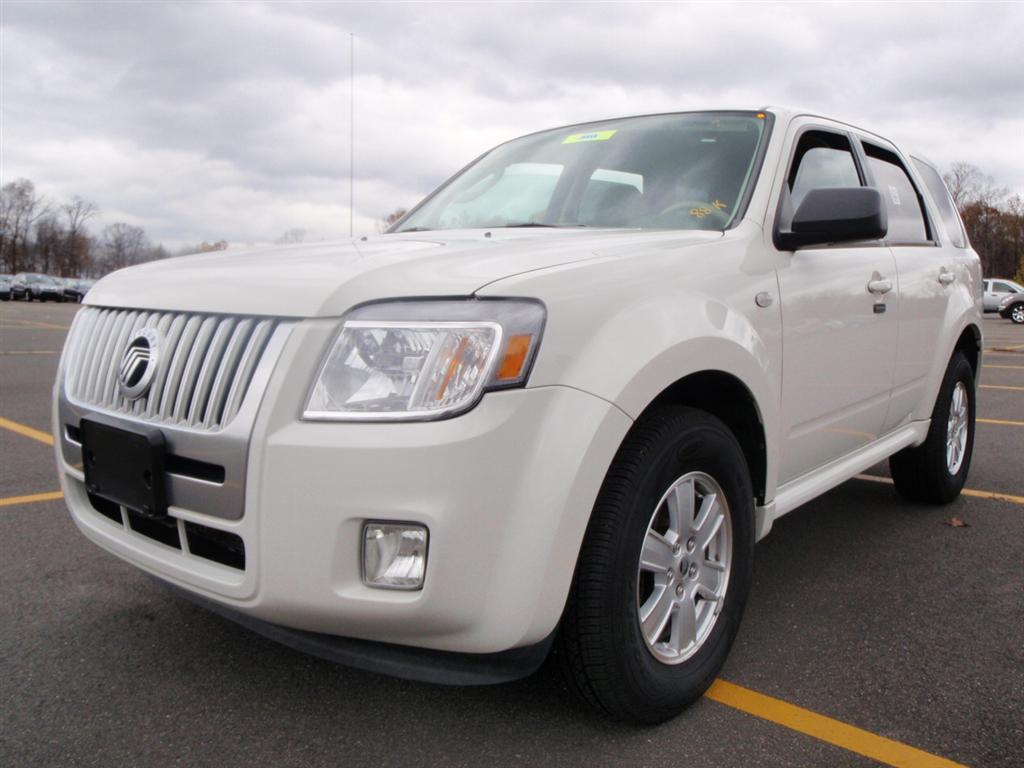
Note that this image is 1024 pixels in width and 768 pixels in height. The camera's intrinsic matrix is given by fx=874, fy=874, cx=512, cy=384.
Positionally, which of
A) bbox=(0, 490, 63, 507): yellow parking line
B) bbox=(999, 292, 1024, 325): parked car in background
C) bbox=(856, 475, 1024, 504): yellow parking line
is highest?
bbox=(0, 490, 63, 507): yellow parking line

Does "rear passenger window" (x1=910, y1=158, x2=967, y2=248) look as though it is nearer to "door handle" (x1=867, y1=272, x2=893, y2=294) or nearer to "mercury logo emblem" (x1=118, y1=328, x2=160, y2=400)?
"door handle" (x1=867, y1=272, x2=893, y2=294)

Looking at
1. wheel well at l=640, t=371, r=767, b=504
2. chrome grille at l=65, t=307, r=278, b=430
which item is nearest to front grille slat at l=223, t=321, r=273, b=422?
chrome grille at l=65, t=307, r=278, b=430

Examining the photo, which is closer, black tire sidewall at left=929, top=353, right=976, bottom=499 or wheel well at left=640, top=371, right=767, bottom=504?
wheel well at left=640, top=371, right=767, bottom=504

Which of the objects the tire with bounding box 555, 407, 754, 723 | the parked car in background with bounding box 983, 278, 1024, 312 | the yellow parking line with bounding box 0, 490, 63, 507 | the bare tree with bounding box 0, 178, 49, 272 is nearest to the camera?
the tire with bounding box 555, 407, 754, 723

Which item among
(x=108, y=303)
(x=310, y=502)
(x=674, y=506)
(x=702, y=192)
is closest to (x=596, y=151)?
(x=702, y=192)

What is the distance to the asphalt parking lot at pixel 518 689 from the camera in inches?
84.3

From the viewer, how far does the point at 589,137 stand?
3.51m

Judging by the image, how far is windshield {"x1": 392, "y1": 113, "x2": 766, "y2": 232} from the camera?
117 inches

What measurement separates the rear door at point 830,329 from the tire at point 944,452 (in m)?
0.84

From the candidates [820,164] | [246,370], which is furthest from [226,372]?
[820,164]

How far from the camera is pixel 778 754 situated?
2.14m

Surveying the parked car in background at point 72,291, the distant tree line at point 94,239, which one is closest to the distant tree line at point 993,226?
the distant tree line at point 94,239

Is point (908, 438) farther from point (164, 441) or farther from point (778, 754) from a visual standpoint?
point (164, 441)

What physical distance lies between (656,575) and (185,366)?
4.24 ft
